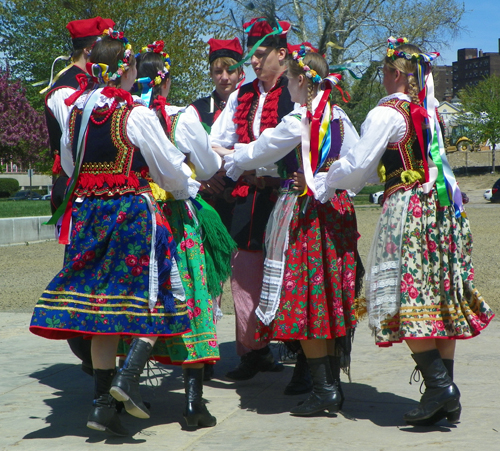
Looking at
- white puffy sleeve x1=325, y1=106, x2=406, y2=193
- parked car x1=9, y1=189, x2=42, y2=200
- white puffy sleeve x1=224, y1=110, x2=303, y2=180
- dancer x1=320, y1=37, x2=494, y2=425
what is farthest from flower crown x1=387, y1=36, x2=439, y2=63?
parked car x1=9, y1=189, x2=42, y2=200

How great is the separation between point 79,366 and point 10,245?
8.71 m

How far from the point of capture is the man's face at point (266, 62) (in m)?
4.02

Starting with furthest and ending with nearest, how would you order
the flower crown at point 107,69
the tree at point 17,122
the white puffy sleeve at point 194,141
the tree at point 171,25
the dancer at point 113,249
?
the tree at point 17,122 → the tree at point 171,25 → the white puffy sleeve at point 194,141 → the flower crown at point 107,69 → the dancer at point 113,249

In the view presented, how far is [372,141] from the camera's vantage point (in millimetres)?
3059

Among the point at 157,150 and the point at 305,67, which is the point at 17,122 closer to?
the point at 305,67

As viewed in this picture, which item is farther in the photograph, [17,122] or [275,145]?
[17,122]

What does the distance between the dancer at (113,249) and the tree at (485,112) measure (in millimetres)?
45249

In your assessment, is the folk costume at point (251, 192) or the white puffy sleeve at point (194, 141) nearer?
the white puffy sleeve at point (194, 141)

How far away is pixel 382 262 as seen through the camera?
3.13m

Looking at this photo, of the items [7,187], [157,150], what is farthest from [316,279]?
[7,187]

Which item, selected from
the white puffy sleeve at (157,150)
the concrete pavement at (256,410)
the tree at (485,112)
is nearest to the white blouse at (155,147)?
the white puffy sleeve at (157,150)

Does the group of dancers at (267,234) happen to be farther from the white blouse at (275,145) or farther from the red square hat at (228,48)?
the red square hat at (228,48)

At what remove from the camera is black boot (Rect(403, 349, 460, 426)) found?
302 cm

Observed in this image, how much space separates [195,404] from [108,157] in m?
1.23
